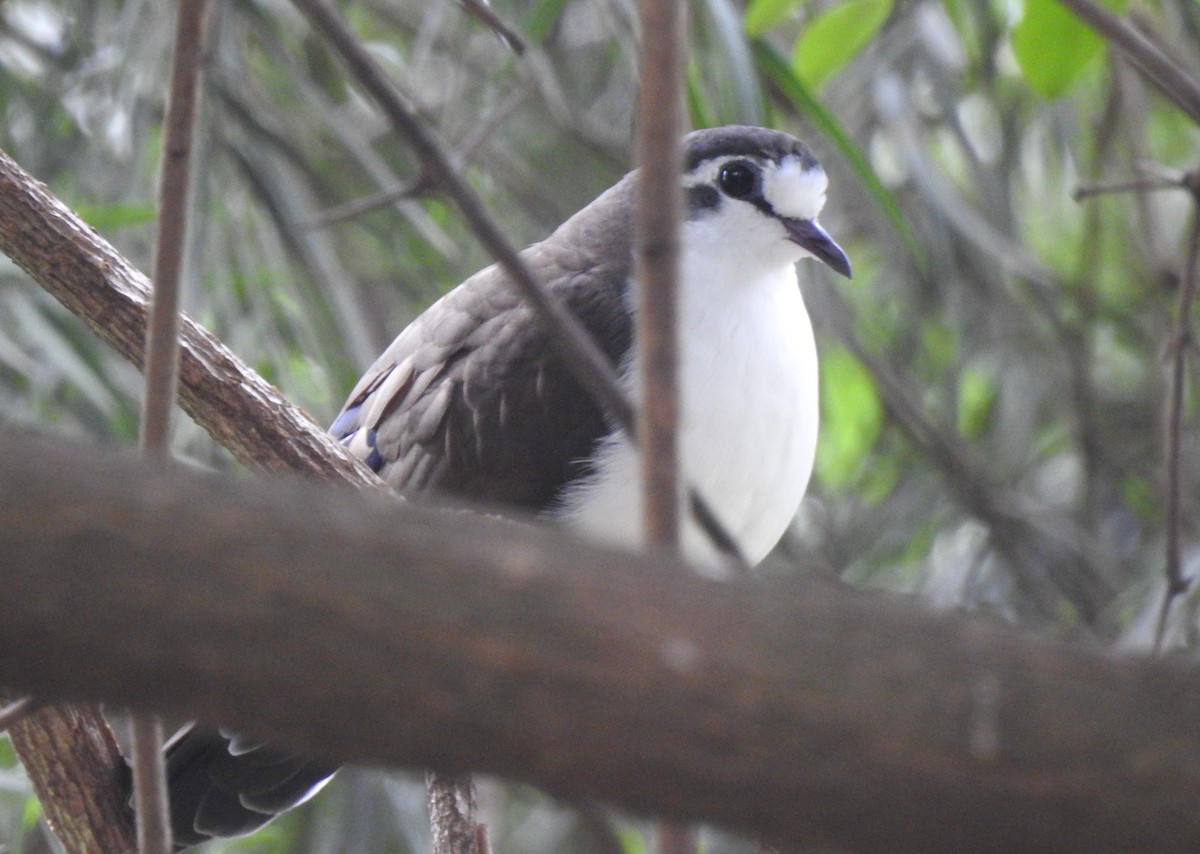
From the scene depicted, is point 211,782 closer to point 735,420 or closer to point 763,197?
point 735,420

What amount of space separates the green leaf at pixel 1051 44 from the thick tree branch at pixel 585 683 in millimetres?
942

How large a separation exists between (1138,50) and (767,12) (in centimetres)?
62

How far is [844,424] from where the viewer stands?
410 centimetres

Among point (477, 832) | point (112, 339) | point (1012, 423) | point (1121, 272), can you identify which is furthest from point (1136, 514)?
point (112, 339)

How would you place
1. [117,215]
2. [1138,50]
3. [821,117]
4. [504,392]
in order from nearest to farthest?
1. [1138,50]
2. [821,117]
3. [504,392]
4. [117,215]

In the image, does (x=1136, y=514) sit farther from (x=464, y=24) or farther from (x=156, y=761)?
(x=156, y=761)

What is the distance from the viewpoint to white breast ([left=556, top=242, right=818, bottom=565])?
7.06 feet

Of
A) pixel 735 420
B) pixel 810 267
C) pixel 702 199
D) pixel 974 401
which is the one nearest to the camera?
pixel 735 420

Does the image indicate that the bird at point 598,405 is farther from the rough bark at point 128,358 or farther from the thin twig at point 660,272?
the thin twig at point 660,272

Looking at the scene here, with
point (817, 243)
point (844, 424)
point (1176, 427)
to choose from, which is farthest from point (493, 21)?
point (844, 424)

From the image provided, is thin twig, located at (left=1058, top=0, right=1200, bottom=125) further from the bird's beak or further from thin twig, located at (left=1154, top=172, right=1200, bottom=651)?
the bird's beak

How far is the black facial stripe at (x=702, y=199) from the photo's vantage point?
7.79 feet

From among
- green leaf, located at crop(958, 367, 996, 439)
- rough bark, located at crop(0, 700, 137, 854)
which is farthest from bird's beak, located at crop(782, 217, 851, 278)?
green leaf, located at crop(958, 367, 996, 439)

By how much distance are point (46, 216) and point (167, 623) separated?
122 centimetres
